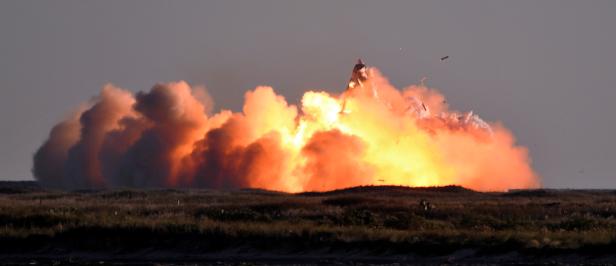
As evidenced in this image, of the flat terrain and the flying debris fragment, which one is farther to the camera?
the flying debris fragment

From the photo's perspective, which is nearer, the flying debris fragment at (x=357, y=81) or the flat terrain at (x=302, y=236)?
the flat terrain at (x=302, y=236)

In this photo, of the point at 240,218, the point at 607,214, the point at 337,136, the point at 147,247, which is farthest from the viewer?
the point at 337,136

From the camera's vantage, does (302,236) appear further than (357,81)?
No

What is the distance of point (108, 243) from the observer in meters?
61.2

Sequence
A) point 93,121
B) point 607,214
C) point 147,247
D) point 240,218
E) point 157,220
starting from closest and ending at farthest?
1. point 147,247
2. point 157,220
3. point 240,218
4. point 607,214
5. point 93,121

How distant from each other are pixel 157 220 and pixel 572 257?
2098 centimetres

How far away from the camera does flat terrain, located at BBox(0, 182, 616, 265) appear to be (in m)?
57.3

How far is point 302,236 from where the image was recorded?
6056 centimetres

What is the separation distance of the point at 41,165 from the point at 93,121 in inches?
382

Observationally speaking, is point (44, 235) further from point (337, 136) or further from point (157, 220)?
point (337, 136)

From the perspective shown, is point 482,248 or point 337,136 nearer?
point 482,248

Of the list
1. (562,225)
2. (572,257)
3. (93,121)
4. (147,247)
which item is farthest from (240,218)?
(93,121)

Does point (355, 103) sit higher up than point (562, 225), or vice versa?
point (355, 103)

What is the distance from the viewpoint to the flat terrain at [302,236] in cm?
5731
